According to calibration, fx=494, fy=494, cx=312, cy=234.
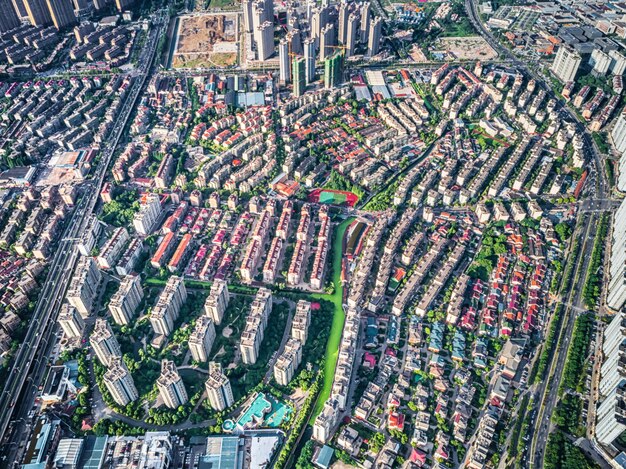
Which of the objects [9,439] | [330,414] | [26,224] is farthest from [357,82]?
[9,439]

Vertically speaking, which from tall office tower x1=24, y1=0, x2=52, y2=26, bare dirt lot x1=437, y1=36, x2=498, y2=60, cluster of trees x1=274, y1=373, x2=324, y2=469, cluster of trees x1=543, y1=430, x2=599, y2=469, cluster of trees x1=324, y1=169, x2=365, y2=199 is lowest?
cluster of trees x1=543, y1=430, x2=599, y2=469

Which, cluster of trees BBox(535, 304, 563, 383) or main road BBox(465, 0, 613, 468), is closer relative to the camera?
main road BBox(465, 0, 613, 468)

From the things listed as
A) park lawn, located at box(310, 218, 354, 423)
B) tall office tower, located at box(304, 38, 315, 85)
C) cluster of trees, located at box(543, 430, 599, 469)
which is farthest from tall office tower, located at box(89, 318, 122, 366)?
tall office tower, located at box(304, 38, 315, 85)

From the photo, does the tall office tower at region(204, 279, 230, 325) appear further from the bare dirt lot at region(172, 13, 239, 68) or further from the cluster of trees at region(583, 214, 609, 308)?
the bare dirt lot at region(172, 13, 239, 68)

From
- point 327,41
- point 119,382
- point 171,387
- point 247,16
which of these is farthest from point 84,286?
point 247,16

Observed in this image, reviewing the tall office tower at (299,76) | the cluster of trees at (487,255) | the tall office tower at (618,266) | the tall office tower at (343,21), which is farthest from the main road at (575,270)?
the tall office tower at (299,76)

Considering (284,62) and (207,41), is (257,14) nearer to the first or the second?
(207,41)

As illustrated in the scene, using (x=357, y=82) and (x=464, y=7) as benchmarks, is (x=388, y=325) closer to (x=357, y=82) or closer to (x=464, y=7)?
(x=357, y=82)
